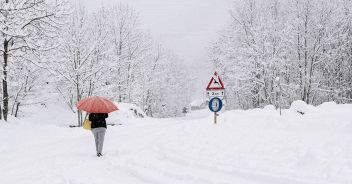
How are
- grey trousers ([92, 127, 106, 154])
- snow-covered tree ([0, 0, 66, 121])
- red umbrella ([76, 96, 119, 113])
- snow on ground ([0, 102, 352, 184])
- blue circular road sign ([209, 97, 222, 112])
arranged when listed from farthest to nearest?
snow-covered tree ([0, 0, 66, 121])
blue circular road sign ([209, 97, 222, 112])
grey trousers ([92, 127, 106, 154])
red umbrella ([76, 96, 119, 113])
snow on ground ([0, 102, 352, 184])

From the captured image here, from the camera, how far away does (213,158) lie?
8.72m

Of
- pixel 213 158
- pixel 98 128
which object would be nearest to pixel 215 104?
pixel 98 128

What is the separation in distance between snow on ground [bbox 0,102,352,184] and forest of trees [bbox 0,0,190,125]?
690 centimetres

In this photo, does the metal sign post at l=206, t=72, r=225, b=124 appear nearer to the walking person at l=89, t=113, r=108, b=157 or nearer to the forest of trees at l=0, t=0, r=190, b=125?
the walking person at l=89, t=113, r=108, b=157

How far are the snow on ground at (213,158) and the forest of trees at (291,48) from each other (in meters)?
21.1

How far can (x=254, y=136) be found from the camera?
10.4 metres

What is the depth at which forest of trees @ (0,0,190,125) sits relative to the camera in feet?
61.9

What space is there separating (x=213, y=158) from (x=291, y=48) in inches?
1151

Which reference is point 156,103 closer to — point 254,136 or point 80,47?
point 80,47

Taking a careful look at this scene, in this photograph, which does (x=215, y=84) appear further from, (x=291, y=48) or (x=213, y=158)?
(x=291, y=48)

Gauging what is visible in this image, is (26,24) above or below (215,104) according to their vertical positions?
above

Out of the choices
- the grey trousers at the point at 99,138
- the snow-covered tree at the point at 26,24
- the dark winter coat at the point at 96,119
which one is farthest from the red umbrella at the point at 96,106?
the snow-covered tree at the point at 26,24

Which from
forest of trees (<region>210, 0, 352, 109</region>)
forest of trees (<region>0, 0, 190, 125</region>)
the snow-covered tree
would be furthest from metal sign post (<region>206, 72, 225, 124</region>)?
forest of trees (<region>210, 0, 352, 109</region>)

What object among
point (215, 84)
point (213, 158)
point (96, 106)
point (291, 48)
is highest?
point (291, 48)
